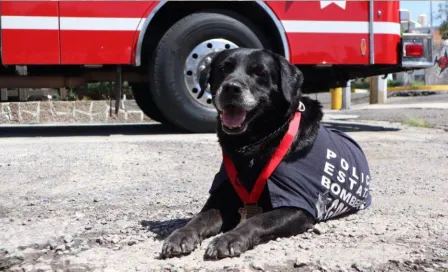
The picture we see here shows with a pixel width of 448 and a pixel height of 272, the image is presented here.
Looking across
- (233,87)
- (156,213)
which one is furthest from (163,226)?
(233,87)

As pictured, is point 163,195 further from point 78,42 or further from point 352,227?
point 78,42

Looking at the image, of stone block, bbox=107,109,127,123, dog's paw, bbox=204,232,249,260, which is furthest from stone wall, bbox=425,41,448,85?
dog's paw, bbox=204,232,249,260

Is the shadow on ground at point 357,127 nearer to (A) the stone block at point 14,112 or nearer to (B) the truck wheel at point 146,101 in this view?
(B) the truck wheel at point 146,101

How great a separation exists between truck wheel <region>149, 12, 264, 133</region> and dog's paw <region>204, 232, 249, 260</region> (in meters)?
4.45

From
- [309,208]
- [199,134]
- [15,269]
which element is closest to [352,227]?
[309,208]

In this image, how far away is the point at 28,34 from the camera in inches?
273

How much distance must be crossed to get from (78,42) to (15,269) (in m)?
4.59

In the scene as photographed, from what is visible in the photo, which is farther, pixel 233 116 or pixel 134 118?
pixel 134 118

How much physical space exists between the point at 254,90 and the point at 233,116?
0.17m

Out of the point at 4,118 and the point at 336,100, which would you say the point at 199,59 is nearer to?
the point at 4,118

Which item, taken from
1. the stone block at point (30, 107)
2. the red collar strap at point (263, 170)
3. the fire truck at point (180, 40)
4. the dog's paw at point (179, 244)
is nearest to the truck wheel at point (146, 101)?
the fire truck at point (180, 40)

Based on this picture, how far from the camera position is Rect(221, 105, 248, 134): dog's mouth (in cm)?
328

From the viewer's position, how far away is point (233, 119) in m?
3.32

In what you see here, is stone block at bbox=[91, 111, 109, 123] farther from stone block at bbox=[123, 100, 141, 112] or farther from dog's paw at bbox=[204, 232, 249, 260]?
dog's paw at bbox=[204, 232, 249, 260]
